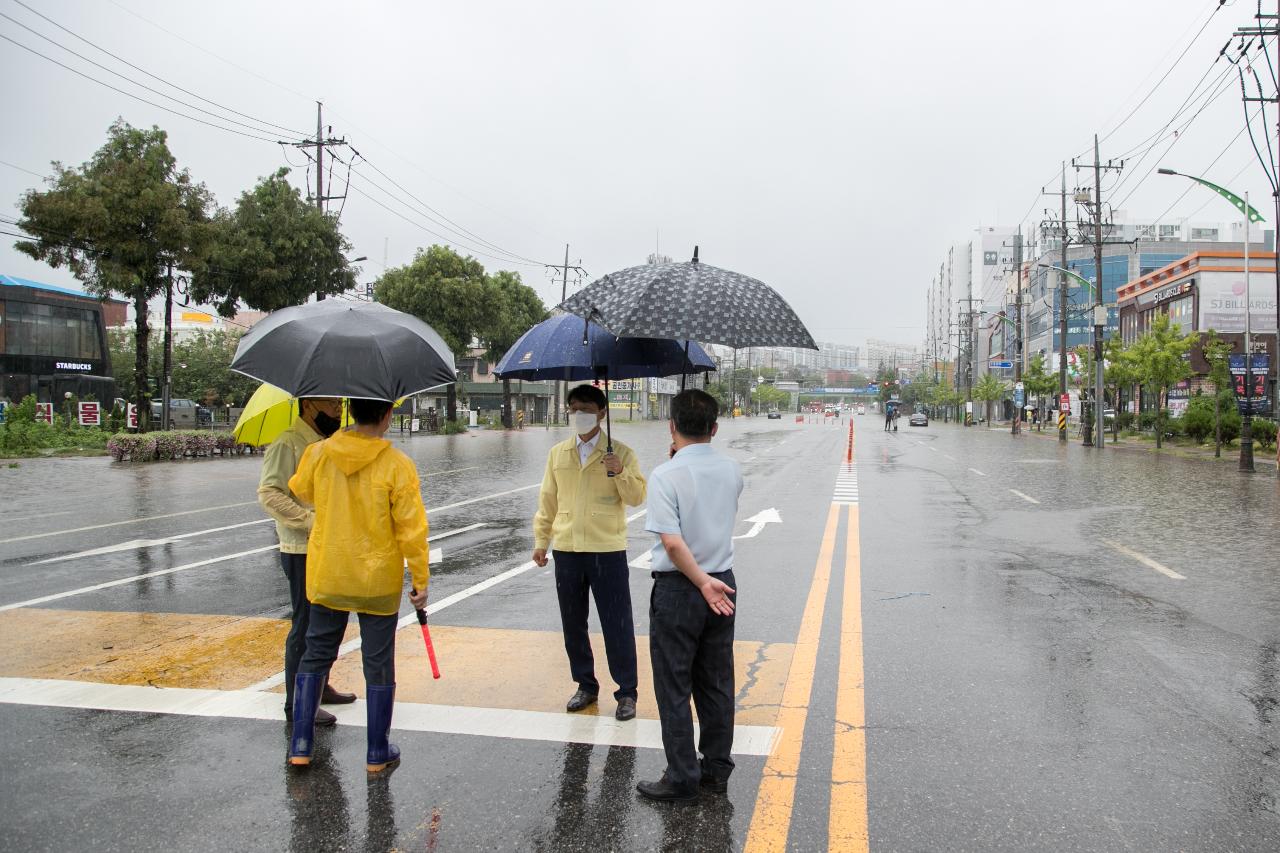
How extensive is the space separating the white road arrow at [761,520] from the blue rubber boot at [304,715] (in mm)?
7216

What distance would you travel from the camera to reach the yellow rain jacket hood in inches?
155

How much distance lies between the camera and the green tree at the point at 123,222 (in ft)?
78.6

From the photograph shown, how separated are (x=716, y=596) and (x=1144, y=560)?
7.56m

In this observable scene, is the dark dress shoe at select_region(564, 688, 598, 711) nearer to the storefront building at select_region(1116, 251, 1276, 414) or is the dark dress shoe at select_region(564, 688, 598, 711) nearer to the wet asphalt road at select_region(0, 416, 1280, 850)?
the wet asphalt road at select_region(0, 416, 1280, 850)

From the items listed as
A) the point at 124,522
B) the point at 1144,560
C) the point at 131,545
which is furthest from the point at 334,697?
the point at 124,522

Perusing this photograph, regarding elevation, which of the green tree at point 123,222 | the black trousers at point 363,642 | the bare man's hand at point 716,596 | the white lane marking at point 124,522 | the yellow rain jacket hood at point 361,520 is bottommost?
the white lane marking at point 124,522

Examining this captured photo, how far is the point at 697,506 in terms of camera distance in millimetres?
3656

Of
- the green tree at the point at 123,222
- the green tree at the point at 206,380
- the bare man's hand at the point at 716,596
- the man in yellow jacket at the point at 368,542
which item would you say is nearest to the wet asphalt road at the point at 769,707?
the man in yellow jacket at the point at 368,542

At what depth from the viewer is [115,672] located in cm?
544

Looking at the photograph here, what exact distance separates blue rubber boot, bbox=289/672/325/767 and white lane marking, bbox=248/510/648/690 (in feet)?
2.32

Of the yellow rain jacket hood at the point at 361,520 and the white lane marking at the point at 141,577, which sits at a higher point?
the yellow rain jacket hood at the point at 361,520

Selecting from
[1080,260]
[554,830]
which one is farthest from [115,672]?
[1080,260]

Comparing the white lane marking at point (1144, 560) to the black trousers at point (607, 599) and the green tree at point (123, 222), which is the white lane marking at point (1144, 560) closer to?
the black trousers at point (607, 599)

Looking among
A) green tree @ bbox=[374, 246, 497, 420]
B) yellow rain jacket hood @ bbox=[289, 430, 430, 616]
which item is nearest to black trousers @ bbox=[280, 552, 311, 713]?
yellow rain jacket hood @ bbox=[289, 430, 430, 616]
